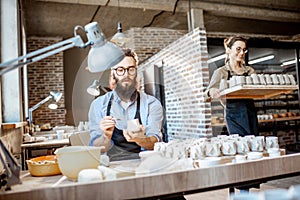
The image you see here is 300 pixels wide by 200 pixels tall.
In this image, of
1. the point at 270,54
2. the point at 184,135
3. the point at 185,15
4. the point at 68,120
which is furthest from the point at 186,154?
the point at 270,54

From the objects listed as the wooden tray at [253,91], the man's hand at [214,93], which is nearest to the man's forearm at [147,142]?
the wooden tray at [253,91]

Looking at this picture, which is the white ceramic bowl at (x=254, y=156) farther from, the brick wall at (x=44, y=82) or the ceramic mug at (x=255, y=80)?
the brick wall at (x=44, y=82)

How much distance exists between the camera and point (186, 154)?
5.33 feet

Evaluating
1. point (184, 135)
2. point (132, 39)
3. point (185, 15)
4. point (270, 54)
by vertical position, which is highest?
point (185, 15)

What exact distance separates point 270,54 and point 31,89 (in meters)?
5.78

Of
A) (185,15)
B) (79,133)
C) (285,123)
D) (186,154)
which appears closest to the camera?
(186,154)

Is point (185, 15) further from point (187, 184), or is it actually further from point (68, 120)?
point (187, 184)

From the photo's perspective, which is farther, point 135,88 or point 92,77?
point 135,88

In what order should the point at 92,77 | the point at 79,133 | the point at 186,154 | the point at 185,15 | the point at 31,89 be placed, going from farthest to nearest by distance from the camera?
the point at 31,89 → the point at 185,15 → the point at 79,133 → the point at 92,77 → the point at 186,154

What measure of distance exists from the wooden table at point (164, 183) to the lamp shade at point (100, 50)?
538mm

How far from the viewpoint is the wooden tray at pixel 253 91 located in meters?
2.54

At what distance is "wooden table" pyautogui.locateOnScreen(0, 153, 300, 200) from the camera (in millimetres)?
1175

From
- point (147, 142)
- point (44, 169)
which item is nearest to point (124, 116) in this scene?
point (147, 142)

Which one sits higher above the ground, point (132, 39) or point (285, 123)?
point (132, 39)
